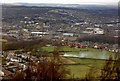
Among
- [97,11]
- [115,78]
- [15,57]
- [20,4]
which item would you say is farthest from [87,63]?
[20,4]

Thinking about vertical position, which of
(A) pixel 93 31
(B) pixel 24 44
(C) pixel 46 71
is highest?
(A) pixel 93 31

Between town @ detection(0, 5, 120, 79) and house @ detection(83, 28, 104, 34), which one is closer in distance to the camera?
town @ detection(0, 5, 120, 79)

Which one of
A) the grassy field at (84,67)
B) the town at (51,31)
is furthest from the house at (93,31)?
the grassy field at (84,67)

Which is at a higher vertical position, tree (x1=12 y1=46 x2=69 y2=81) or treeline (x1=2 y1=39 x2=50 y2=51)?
treeline (x1=2 y1=39 x2=50 y2=51)

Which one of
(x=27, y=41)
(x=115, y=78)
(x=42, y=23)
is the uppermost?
(x=42, y=23)

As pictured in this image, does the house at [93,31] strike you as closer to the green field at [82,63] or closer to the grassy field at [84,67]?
the green field at [82,63]

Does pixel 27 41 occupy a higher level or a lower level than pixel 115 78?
higher

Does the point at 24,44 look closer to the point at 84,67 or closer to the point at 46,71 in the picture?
the point at 46,71

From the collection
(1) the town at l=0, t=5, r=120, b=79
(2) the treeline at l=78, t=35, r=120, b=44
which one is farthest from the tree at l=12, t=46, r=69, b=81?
(2) the treeline at l=78, t=35, r=120, b=44

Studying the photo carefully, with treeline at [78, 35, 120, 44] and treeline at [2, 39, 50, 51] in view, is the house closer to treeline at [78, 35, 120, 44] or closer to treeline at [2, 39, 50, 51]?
treeline at [78, 35, 120, 44]

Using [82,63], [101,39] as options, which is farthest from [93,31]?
[82,63]

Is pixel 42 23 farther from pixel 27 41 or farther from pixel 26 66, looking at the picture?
pixel 26 66
